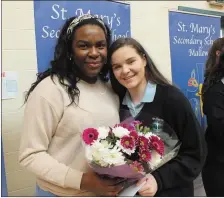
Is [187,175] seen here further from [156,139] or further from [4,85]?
[4,85]

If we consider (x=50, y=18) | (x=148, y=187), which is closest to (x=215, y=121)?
(x=148, y=187)

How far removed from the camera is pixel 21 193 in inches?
78.0

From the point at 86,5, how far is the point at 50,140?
3.89 feet

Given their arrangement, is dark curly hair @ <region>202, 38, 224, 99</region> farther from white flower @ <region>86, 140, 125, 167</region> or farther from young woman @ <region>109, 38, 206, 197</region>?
white flower @ <region>86, 140, 125, 167</region>

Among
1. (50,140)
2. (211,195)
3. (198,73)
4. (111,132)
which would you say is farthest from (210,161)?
(198,73)

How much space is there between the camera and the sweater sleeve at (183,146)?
1326 mm

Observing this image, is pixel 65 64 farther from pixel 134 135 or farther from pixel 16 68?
pixel 16 68

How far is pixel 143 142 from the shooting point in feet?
3.65

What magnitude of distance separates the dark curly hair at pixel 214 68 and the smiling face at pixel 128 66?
0.65 m

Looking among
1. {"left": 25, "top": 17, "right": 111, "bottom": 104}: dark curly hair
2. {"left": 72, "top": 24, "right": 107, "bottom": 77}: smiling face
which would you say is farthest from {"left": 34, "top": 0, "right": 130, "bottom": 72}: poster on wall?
{"left": 72, "top": 24, "right": 107, "bottom": 77}: smiling face

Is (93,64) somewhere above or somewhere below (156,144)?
above

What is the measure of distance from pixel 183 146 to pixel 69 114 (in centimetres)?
58

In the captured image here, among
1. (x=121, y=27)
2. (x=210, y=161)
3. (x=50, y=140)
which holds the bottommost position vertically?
(x=210, y=161)

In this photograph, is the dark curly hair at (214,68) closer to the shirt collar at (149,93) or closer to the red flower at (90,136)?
the shirt collar at (149,93)
